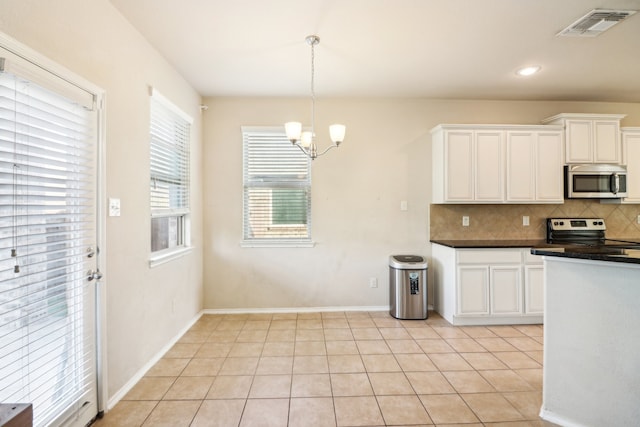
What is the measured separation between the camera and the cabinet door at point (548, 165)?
3658 mm

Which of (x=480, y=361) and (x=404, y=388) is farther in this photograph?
(x=480, y=361)

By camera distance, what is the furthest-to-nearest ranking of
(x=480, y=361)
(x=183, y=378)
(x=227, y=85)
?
(x=227, y=85) < (x=480, y=361) < (x=183, y=378)

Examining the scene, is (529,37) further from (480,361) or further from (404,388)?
(404,388)

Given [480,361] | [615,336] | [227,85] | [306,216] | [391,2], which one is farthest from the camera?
[306,216]

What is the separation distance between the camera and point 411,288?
11.9 ft

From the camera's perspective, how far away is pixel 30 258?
1.46 m

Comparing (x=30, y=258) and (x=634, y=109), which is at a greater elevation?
(x=634, y=109)

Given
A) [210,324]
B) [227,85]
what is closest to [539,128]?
[227,85]

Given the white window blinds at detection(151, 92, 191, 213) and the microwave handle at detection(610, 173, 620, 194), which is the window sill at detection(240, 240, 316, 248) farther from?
the microwave handle at detection(610, 173, 620, 194)

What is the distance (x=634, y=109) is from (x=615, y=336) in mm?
3962

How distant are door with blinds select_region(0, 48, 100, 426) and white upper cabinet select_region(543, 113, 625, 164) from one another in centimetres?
467

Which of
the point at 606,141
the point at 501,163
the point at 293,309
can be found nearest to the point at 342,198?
the point at 293,309

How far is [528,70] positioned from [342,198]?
7.63 feet

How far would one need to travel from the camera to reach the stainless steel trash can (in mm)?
3602
